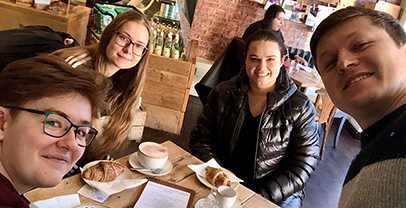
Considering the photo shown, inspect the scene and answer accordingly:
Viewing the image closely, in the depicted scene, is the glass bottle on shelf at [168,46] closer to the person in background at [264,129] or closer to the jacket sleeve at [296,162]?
the person in background at [264,129]

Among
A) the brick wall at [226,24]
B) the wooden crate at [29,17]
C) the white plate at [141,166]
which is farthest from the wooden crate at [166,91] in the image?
the brick wall at [226,24]

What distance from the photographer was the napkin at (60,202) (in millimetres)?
1121

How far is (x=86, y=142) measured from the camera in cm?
102

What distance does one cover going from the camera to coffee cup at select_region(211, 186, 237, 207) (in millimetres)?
1272

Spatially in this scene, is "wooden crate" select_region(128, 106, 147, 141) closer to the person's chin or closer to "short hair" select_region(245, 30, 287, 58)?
"short hair" select_region(245, 30, 287, 58)

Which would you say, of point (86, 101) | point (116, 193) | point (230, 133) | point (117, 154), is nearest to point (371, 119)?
point (86, 101)

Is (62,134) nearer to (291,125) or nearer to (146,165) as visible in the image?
(146,165)

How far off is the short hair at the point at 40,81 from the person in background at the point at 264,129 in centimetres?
109

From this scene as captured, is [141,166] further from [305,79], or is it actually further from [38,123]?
[305,79]

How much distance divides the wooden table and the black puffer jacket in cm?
31

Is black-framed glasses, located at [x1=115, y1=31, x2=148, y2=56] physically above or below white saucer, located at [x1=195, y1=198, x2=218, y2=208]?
above

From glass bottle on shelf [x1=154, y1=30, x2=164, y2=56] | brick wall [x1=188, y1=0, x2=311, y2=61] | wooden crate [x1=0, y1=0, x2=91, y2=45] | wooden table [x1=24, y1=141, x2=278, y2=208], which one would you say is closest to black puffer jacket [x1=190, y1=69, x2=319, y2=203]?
wooden table [x1=24, y1=141, x2=278, y2=208]

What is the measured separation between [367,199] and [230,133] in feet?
4.54

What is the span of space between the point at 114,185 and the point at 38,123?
0.55 m
